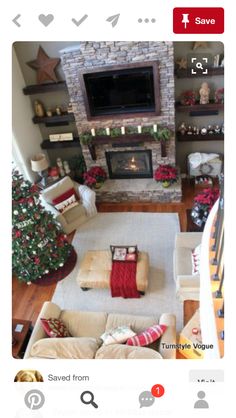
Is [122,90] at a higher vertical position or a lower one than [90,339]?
higher

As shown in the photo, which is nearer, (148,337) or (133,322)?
(148,337)

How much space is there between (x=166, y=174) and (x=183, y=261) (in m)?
1.50

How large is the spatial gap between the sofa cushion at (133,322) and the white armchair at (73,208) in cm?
160

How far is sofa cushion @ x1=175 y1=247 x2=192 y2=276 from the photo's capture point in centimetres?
Result: 295

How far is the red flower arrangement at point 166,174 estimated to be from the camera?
13.6 feet

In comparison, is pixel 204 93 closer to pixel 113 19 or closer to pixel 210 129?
pixel 210 129

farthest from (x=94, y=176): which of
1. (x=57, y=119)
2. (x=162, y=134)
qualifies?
(x=162, y=134)

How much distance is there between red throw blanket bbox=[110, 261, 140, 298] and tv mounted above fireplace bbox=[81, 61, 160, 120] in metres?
2.00

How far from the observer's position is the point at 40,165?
4.14 metres

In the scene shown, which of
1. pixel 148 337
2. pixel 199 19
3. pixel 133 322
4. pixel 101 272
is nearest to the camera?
pixel 199 19

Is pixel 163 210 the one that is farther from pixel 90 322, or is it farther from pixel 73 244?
pixel 90 322

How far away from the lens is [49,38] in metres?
0.97

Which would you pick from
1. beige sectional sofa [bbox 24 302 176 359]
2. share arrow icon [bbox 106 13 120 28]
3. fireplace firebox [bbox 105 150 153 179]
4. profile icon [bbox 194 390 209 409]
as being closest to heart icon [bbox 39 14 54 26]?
share arrow icon [bbox 106 13 120 28]
